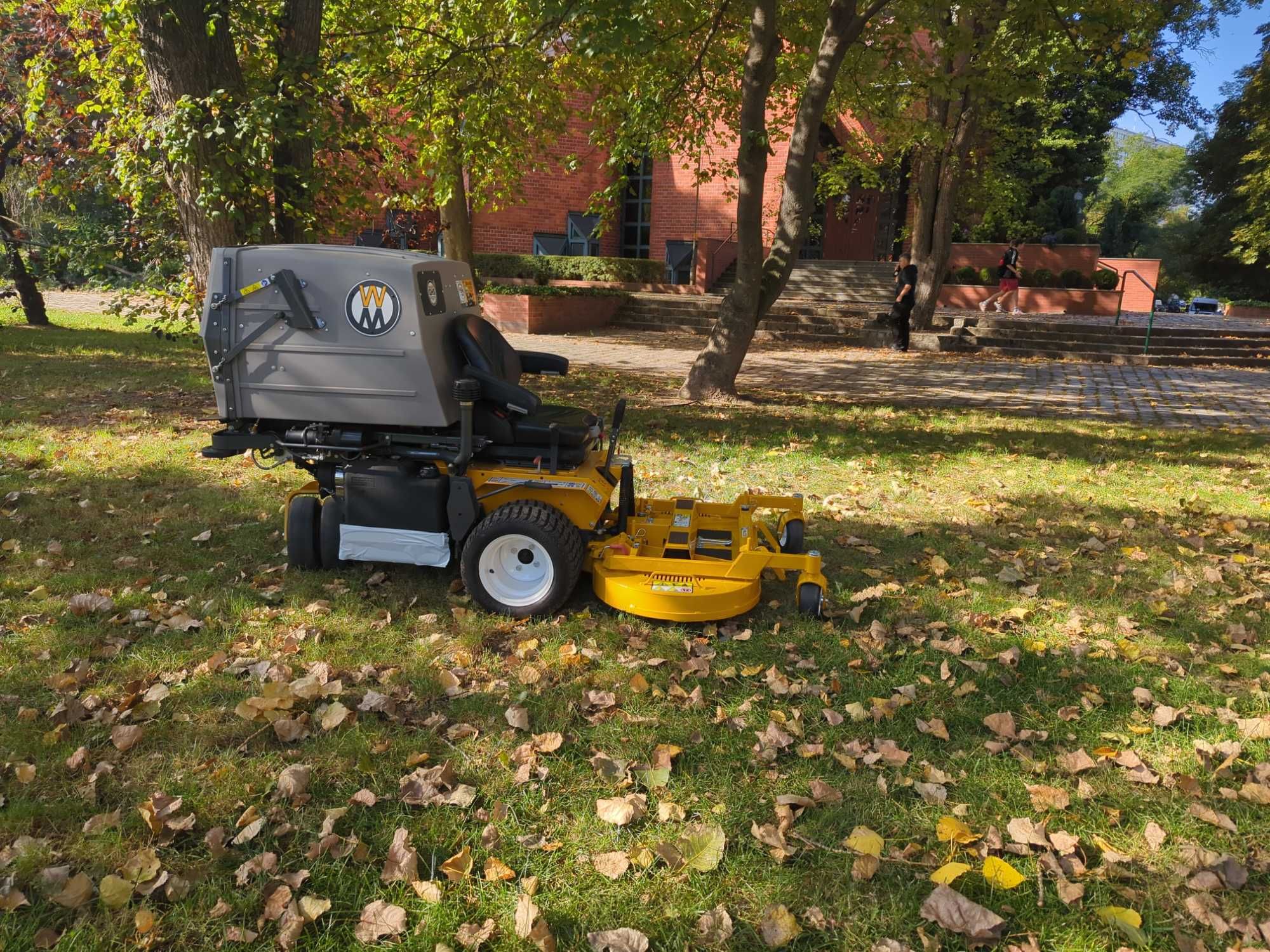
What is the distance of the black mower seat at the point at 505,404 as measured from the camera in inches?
175

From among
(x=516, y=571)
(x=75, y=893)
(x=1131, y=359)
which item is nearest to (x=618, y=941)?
(x=75, y=893)

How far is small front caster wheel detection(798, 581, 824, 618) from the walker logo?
2.43m

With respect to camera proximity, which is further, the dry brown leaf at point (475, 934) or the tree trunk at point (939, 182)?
the tree trunk at point (939, 182)

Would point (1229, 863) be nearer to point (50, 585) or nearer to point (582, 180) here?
point (50, 585)

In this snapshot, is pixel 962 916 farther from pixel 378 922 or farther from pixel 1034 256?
pixel 1034 256

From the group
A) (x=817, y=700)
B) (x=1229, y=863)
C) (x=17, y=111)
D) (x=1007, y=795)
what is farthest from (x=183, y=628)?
(x=17, y=111)

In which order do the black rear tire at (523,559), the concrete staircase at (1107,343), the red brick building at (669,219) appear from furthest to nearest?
1. the red brick building at (669,219)
2. the concrete staircase at (1107,343)
3. the black rear tire at (523,559)

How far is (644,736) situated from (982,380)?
40.6 feet

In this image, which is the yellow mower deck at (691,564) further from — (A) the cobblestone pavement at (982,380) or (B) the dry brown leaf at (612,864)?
(A) the cobblestone pavement at (982,380)

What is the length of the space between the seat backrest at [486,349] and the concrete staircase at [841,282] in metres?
17.6

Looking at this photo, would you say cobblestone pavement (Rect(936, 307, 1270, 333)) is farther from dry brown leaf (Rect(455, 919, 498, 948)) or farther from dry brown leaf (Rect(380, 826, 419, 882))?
dry brown leaf (Rect(455, 919, 498, 948))

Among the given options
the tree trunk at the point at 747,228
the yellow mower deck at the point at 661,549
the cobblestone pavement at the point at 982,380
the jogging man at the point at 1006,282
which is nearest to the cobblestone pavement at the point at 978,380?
the cobblestone pavement at the point at 982,380

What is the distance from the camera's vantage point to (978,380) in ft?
46.5

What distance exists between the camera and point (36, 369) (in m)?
11.7
